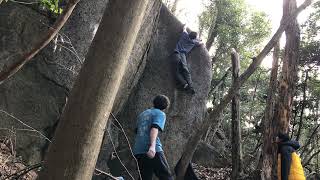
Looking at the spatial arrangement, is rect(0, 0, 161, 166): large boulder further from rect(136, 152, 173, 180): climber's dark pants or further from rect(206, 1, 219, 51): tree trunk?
rect(206, 1, 219, 51): tree trunk

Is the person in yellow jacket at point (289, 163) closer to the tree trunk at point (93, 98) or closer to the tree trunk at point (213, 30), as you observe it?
the tree trunk at point (93, 98)

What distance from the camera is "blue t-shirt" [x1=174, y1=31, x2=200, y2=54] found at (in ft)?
32.9

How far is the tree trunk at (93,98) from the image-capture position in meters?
2.41

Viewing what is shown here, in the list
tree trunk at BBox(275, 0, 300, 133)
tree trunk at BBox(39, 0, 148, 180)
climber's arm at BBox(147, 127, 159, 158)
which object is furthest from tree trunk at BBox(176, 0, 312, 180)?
tree trunk at BBox(39, 0, 148, 180)

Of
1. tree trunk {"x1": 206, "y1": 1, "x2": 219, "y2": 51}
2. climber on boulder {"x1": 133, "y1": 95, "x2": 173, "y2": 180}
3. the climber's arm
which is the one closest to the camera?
the climber's arm

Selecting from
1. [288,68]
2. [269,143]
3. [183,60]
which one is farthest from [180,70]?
[269,143]

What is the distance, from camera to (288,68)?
968cm

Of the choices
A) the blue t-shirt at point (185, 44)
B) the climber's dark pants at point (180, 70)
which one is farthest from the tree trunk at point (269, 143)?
the blue t-shirt at point (185, 44)

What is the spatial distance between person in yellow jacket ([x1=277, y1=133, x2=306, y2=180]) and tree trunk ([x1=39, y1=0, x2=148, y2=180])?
5.35 m

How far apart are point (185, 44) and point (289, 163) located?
14.5 feet

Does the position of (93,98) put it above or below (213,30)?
below

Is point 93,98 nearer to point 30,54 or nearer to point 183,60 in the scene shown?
point 30,54

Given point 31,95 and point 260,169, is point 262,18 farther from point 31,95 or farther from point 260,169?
point 31,95

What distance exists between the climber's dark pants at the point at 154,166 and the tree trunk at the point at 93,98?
3.50 metres
